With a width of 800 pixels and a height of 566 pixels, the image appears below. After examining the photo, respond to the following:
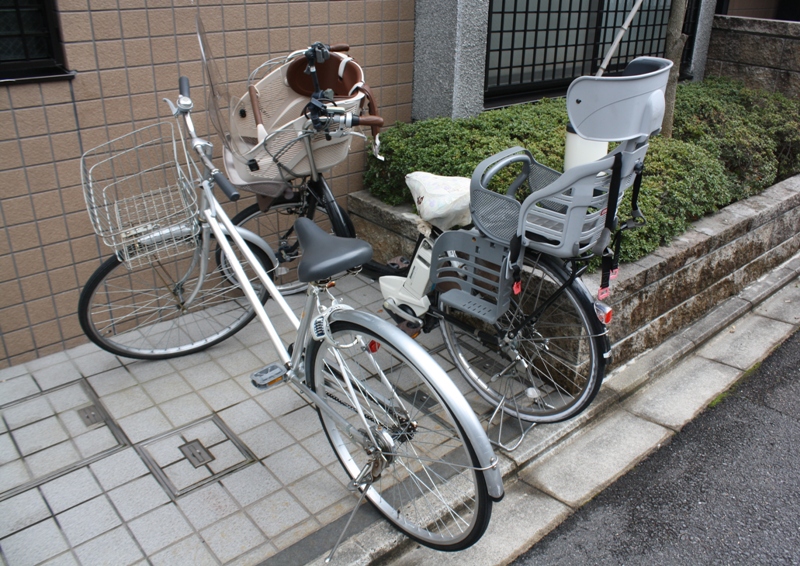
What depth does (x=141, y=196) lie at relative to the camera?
374 cm

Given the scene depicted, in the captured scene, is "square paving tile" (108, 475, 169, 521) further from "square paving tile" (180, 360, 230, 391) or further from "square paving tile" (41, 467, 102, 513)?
"square paving tile" (180, 360, 230, 391)

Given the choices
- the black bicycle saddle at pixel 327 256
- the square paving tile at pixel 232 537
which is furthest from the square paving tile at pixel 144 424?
the black bicycle saddle at pixel 327 256

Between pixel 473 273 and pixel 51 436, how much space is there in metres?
2.37

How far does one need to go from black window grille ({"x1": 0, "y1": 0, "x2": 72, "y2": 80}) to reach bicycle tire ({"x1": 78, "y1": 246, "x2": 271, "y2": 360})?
46.4 inches

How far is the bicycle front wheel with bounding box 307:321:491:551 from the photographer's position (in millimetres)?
2689

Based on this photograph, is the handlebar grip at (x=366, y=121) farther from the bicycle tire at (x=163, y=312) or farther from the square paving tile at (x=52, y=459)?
the square paving tile at (x=52, y=459)

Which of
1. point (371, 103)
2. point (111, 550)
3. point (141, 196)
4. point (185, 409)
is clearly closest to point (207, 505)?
point (111, 550)

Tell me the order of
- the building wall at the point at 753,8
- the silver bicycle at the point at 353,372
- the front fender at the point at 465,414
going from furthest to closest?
the building wall at the point at 753,8 → the silver bicycle at the point at 353,372 → the front fender at the point at 465,414

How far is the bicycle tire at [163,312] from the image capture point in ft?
13.7

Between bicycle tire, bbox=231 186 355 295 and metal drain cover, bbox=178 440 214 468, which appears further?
bicycle tire, bbox=231 186 355 295

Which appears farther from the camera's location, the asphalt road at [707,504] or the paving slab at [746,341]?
the paving slab at [746,341]

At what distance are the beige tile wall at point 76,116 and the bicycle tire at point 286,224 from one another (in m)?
0.69

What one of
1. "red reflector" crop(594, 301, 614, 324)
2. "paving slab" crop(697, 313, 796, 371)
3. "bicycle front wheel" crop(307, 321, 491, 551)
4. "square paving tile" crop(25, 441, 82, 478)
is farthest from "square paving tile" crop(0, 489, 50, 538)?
"paving slab" crop(697, 313, 796, 371)

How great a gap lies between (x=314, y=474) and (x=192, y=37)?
2.81m
